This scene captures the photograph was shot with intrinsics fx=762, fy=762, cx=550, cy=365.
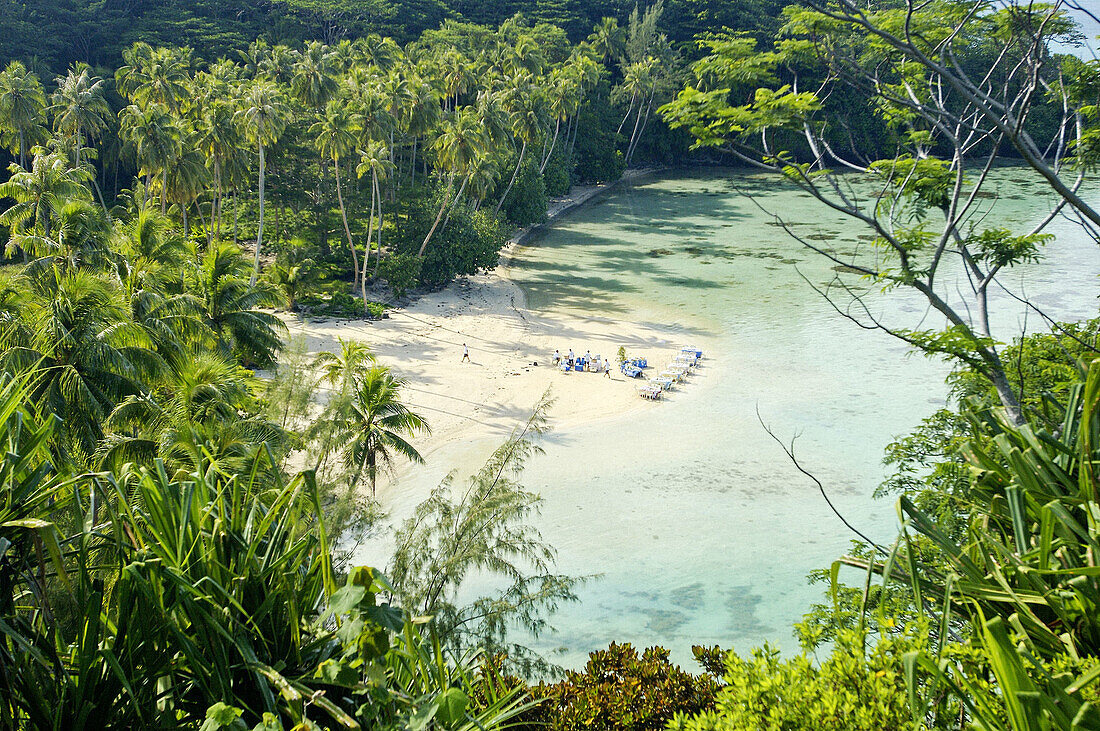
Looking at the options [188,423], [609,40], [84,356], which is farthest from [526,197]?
[188,423]

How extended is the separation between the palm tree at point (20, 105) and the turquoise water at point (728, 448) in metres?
21.8

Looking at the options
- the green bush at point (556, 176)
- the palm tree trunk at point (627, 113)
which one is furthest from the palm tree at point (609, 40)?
the green bush at point (556, 176)

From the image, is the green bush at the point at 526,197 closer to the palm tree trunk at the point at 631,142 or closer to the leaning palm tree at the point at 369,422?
the palm tree trunk at the point at 631,142

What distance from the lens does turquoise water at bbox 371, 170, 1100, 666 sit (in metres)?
15.6

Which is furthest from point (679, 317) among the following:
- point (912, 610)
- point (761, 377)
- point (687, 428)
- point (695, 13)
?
point (695, 13)

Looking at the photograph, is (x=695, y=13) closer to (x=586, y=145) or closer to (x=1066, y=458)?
(x=586, y=145)

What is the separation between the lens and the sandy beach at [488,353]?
23125 mm

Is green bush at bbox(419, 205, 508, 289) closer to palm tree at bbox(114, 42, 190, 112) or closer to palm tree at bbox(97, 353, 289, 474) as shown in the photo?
palm tree at bbox(114, 42, 190, 112)

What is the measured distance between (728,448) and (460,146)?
18765 mm

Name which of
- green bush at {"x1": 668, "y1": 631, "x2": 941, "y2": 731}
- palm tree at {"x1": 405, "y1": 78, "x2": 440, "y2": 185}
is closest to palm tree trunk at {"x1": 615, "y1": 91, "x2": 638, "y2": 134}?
palm tree at {"x1": 405, "y1": 78, "x2": 440, "y2": 185}

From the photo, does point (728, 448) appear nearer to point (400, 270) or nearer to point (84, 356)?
point (84, 356)

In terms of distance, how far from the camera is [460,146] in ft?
108

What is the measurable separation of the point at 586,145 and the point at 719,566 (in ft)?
169

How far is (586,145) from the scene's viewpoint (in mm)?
63031
